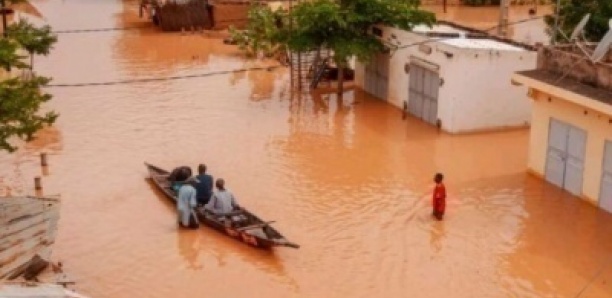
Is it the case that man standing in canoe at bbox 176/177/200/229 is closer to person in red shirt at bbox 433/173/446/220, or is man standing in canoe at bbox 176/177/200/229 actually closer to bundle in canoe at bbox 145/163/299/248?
bundle in canoe at bbox 145/163/299/248

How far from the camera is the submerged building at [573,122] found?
17.4 metres

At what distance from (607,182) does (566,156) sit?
140cm

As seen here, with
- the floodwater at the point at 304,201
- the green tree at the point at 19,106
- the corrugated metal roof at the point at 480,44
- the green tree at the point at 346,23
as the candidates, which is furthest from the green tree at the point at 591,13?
the green tree at the point at 19,106

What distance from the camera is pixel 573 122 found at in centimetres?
1834

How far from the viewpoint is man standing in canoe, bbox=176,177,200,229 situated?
16.7 m

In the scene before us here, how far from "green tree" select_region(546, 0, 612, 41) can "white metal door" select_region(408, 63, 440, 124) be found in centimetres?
391

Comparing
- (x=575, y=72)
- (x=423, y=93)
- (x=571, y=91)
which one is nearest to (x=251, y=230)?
(x=571, y=91)

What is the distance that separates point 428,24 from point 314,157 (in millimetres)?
7089

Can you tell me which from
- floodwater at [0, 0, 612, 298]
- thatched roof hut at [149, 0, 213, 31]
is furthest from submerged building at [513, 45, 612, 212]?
thatched roof hut at [149, 0, 213, 31]

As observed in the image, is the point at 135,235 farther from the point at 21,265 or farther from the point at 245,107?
the point at 245,107

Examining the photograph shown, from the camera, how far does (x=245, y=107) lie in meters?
26.5

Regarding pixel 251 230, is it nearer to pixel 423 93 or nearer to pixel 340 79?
pixel 423 93

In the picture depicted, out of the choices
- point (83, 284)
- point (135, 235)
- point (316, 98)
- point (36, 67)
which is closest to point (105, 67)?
point (36, 67)

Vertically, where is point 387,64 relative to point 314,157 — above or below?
above
